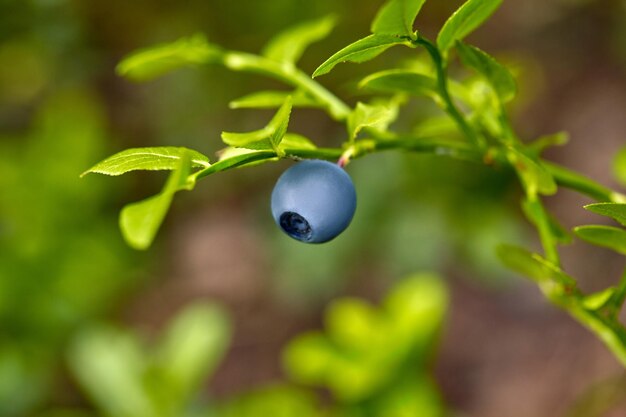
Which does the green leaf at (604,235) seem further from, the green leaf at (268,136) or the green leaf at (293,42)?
the green leaf at (293,42)

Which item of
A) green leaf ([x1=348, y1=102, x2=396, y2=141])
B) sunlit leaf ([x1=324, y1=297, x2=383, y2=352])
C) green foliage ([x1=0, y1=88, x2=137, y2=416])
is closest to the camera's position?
green leaf ([x1=348, y1=102, x2=396, y2=141])

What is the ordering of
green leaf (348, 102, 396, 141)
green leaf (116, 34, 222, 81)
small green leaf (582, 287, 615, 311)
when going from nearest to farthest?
green leaf (348, 102, 396, 141) → small green leaf (582, 287, 615, 311) → green leaf (116, 34, 222, 81)

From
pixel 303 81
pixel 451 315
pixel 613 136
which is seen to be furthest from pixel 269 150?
pixel 613 136

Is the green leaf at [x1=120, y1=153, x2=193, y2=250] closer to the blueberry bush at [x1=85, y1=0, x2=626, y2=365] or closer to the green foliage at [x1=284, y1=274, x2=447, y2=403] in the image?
the blueberry bush at [x1=85, y1=0, x2=626, y2=365]

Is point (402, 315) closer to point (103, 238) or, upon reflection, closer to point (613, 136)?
point (103, 238)

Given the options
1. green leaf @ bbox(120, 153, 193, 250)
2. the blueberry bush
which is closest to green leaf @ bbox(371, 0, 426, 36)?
the blueberry bush

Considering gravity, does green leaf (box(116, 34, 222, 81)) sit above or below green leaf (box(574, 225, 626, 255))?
above

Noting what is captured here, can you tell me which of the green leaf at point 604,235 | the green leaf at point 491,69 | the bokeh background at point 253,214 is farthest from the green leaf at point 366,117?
the bokeh background at point 253,214
